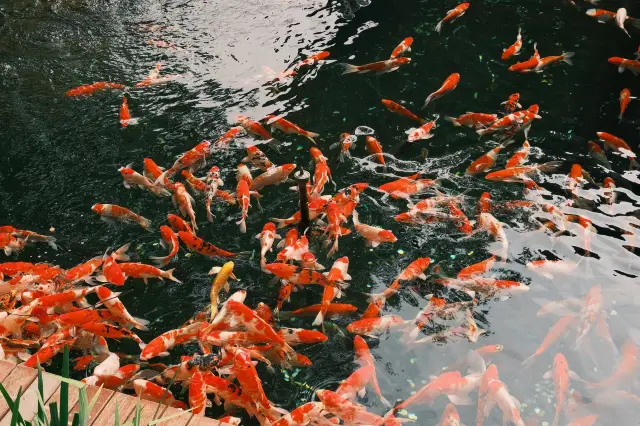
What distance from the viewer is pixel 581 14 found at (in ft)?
26.2

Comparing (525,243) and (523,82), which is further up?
(523,82)

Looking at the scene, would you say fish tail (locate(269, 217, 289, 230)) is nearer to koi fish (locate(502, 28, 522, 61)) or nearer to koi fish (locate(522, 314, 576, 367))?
koi fish (locate(522, 314, 576, 367))

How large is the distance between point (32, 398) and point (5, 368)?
0.38m

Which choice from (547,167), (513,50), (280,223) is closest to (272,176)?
(280,223)

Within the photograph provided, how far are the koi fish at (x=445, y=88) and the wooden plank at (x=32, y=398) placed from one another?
477 centimetres

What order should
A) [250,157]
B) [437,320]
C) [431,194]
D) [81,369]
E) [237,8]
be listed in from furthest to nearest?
[237,8] < [250,157] < [431,194] < [437,320] < [81,369]

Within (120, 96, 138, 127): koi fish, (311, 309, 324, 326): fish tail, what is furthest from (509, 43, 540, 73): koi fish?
(120, 96, 138, 127): koi fish

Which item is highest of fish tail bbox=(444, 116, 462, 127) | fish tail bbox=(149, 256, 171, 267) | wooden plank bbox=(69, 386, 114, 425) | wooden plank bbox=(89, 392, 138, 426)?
wooden plank bbox=(69, 386, 114, 425)

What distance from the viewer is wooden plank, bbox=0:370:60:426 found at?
2967mm

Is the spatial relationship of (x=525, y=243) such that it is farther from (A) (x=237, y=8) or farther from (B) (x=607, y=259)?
(A) (x=237, y=8)

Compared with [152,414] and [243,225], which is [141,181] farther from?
[152,414]

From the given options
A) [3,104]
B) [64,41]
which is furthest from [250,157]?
[64,41]

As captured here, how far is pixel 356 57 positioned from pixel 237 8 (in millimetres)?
2182

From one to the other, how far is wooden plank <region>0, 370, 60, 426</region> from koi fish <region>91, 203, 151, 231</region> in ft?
7.22
